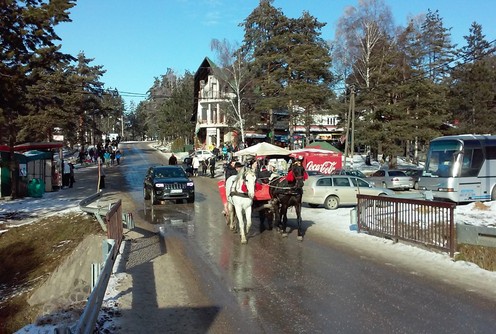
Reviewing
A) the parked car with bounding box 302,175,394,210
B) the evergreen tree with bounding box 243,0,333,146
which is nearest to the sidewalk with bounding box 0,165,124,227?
the parked car with bounding box 302,175,394,210

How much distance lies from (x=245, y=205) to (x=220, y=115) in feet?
194

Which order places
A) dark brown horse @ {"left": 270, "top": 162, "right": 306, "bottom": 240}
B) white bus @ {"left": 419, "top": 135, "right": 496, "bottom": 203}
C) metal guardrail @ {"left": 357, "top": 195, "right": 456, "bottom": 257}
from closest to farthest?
metal guardrail @ {"left": 357, "top": 195, "right": 456, "bottom": 257}, dark brown horse @ {"left": 270, "top": 162, "right": 306, "bottom": 240}, white bus @ {"left": 419, "top": 135, "right": 496, "bottom": 203}

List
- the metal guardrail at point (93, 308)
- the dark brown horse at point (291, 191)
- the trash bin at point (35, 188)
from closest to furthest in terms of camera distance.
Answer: the metal guardrail at point (93, 308) < the dark brown horse at point (291, 191) < the trash bin at point (35, 188)

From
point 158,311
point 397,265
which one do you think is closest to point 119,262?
point 158,311

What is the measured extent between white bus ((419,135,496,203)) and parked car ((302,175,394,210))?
2.59 m

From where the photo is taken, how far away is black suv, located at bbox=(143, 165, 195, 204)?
66.3ft

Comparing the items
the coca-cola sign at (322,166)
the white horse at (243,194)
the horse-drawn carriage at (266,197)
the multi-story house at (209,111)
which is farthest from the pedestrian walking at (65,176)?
the multi-story house at (209,111)

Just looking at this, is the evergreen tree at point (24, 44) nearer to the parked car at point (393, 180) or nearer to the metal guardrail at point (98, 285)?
the metal guardrail at point (98, 285)

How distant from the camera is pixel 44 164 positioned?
26.9m

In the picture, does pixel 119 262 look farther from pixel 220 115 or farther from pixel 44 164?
pixel 220 115

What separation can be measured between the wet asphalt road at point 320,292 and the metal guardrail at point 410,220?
4.60 feet

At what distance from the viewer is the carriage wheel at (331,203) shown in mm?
20891

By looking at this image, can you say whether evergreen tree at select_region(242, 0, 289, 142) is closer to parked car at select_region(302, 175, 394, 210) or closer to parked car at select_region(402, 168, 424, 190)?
parked car at select_region(402, 168, 424, 190)

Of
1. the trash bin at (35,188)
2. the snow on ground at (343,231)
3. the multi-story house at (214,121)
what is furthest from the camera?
the multi-story house at (214,121)
